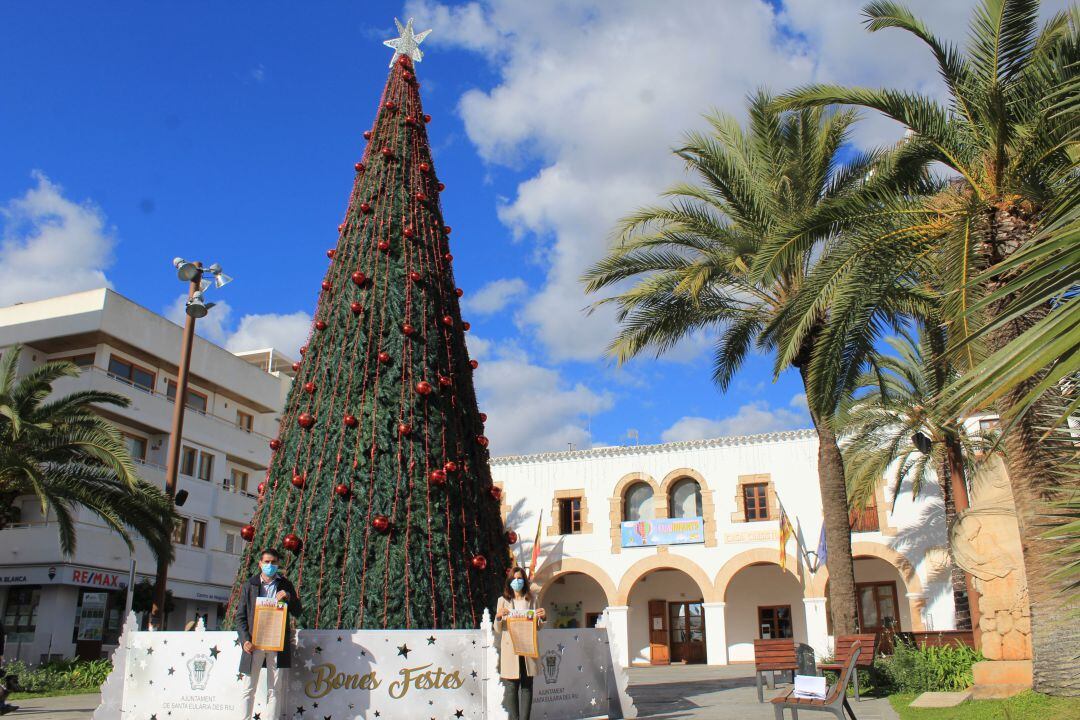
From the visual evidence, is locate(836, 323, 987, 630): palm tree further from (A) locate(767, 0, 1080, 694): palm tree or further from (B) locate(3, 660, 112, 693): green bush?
(B) locate(3, 660, 112, 693): green bush

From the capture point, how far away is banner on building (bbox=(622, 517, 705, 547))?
25.9 m

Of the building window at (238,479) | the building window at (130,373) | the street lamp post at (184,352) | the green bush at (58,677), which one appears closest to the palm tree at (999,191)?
the street lamp post at (184,352)

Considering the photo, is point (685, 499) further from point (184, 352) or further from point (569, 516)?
point (184, 352)

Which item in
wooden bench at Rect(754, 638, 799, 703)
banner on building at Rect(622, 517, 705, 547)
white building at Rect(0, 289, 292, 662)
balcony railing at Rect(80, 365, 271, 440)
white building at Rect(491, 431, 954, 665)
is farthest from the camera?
banner on building at Rect(622, 517, 705, 547)

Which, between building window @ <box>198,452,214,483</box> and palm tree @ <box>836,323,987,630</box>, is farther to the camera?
building window @ <box>198,452,214,483</box>

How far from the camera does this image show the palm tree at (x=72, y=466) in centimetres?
1556

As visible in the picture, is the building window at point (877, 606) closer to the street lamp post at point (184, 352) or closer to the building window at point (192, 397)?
the street lamp post at point (184, 352)

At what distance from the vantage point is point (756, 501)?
25.8 m

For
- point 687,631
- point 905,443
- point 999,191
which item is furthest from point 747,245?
point 687,631

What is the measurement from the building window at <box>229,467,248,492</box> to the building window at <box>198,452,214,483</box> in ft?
4.65

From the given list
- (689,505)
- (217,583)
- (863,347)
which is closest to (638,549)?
(689,505)

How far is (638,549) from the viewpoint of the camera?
26.3 metres

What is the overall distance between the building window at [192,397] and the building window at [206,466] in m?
1.43

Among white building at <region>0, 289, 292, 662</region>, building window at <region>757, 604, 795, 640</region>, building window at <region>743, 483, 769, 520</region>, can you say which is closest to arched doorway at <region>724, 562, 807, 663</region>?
building window at <region>757, 604, 795, 640</region>
